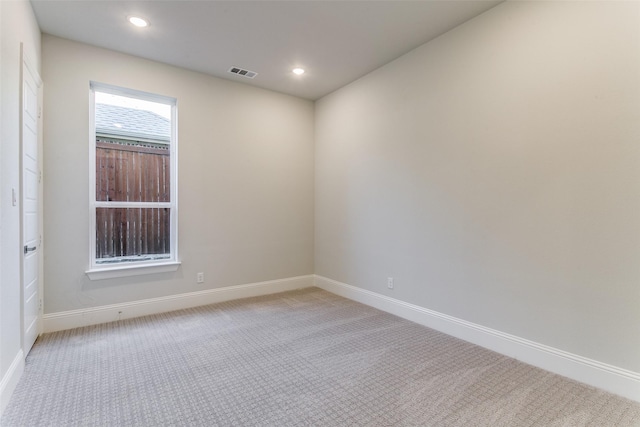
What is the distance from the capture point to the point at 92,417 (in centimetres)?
175

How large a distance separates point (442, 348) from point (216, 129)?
138 inches

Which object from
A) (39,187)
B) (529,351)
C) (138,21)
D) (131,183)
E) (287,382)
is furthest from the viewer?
(131,183)

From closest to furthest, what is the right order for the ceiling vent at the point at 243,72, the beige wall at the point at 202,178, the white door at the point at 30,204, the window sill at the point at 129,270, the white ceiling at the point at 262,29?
the white door at the point at 30,204, the white ceiling at the point at 262,29, the beige wall at the point at 202,178, the window sill at the point at 129,270, the ceiling vent at the point at 243,72

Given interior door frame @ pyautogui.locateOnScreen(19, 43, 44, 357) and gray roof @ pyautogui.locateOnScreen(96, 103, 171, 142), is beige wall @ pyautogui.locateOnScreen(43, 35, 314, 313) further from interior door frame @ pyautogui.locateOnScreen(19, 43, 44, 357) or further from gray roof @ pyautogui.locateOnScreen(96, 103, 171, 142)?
gray roof @ pyautogui.locateOnScreen(96, 103, 171, 142)

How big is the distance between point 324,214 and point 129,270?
100 inches

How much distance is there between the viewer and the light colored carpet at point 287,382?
5.80 ft

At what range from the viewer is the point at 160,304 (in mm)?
3576

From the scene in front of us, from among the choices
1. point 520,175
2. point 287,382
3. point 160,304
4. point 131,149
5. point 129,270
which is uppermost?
point 131,149

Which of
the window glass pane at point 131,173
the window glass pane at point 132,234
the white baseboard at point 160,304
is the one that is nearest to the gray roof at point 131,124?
the window glass pane at point 131,173

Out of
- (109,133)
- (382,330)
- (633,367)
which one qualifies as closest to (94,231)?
(109,133)

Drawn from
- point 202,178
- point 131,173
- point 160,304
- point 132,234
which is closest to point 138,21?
point 131,173

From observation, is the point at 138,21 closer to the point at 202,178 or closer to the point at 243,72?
the point at 243,72

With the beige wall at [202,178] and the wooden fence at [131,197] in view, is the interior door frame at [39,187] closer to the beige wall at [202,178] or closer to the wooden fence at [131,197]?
the beige wall at [202,178]

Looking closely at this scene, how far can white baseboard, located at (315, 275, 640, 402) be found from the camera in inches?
78.0
